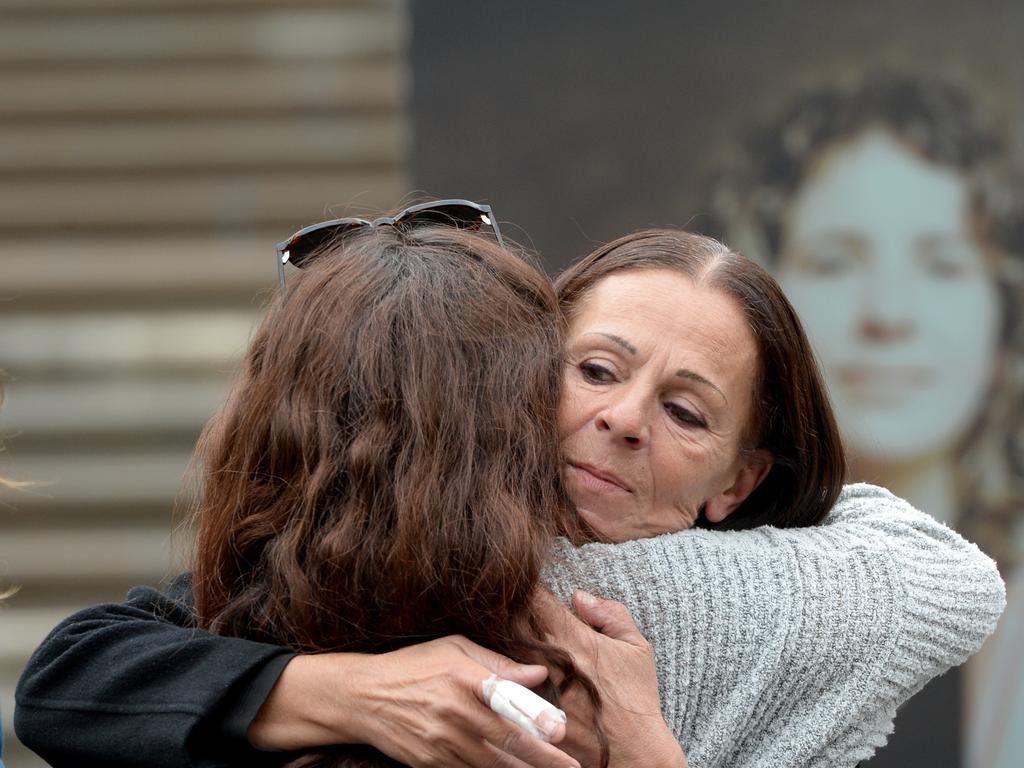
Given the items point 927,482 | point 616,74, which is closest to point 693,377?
point 616,74

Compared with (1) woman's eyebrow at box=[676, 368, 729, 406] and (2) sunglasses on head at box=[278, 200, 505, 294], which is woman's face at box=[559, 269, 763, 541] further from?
(2) sunglasses on head at box=[278, 200, 505, 294]

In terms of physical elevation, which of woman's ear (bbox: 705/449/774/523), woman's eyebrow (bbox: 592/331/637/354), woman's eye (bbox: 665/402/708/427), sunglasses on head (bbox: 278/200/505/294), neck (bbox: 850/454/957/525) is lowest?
neck (bbox: 850/454/957/525)

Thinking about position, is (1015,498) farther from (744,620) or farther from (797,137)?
(744,620)

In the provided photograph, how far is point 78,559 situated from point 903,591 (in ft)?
10.9

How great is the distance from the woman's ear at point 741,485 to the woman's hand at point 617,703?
0.53 metres

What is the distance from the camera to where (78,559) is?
172 inches

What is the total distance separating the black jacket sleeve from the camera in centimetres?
147

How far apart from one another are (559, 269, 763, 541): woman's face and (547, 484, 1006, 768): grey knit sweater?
12 cm

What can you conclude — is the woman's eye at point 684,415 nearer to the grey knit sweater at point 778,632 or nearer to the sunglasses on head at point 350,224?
the grey knit sweater at point 778,632

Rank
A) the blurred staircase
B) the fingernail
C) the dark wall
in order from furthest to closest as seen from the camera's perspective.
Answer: the blurred staircase
the dark wall
the fingernail

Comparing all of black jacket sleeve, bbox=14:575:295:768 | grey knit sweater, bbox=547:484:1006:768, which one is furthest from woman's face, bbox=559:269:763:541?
black jacket sleeve, bbox=14:575:295:768

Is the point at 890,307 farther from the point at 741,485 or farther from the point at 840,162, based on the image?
the point at 741,485

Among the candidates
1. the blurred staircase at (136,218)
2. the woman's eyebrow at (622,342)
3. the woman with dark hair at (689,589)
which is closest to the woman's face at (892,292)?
the blurred staircase at (136,218)

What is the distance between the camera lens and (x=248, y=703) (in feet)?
4.90
